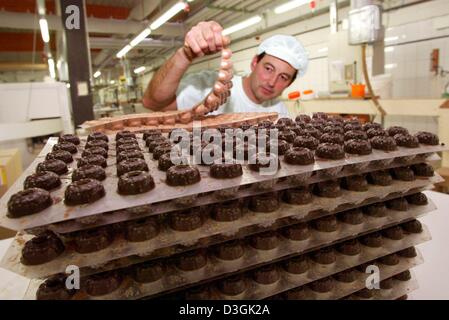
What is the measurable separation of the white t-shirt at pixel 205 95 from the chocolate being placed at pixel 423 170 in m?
1.70

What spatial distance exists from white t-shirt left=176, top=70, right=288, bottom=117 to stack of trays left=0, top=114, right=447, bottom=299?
1620 millimetres

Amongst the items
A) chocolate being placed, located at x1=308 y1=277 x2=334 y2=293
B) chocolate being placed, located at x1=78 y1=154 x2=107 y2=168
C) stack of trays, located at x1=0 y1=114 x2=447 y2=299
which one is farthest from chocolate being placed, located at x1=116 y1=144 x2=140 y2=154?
chocolate being placed, located at x1=308 y1=277 x2=334 y2=293

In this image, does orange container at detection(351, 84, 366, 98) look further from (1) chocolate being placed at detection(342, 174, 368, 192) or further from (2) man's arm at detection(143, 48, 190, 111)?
(1) chocolate being placed at detection(342, 174, 368, 192)

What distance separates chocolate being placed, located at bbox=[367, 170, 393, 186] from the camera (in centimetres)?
96

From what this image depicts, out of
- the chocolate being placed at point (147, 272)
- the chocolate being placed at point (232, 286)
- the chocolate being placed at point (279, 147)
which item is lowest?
the chocolate being placed at point (232, 286)

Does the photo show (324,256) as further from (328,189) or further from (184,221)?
(184,221)

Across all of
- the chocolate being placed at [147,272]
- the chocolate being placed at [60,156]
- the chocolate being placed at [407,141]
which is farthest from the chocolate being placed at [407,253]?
the chocolate being placed at [60,156]

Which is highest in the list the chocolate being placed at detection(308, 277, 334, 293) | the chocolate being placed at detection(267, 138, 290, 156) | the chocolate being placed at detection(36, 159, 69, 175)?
the chocolate being placed at detection(267, 138, 290, 156)

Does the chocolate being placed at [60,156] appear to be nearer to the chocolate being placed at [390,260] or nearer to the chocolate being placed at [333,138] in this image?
the chocolate being placed at [333,138]

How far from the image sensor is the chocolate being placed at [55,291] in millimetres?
665

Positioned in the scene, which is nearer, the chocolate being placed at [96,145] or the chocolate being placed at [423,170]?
the chocolate being placed at [423,170]

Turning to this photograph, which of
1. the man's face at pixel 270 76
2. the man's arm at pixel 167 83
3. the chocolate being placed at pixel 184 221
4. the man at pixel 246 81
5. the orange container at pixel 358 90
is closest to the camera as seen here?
the chocolate being placed at pixel 184 221

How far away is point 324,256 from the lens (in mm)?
917

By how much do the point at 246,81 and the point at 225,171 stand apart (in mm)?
2400
